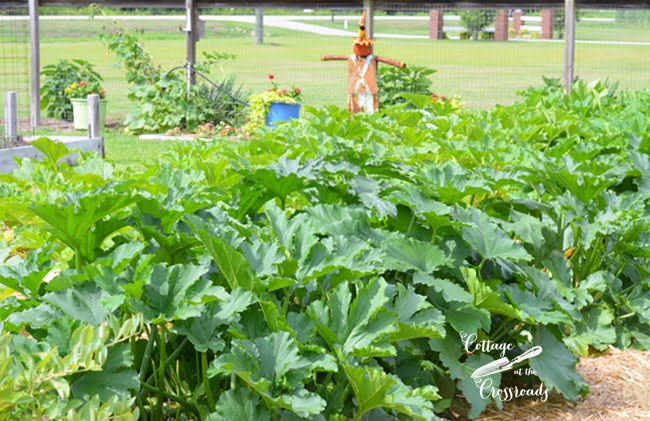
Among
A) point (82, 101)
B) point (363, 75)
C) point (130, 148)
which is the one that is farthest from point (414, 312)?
point (82, 101)

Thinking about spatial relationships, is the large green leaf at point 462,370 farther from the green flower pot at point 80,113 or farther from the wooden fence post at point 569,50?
the green flower pot at point 80,113

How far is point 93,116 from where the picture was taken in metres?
7.67

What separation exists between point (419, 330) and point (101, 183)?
4.77ft

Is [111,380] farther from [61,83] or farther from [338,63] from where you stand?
[338,63]

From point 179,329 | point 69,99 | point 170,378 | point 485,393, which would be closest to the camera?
point 179,329

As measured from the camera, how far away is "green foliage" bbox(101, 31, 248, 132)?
34.1ft

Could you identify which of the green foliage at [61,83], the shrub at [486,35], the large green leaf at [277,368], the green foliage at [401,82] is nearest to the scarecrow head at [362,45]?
the green foliage at [401,82]

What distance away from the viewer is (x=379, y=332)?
1976mm

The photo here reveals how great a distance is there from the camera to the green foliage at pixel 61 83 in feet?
37.7

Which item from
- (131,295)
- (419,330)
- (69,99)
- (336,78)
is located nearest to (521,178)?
(419,330)

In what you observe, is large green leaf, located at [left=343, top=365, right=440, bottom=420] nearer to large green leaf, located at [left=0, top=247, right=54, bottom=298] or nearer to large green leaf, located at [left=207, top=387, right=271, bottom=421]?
large green leaf, located at [left=207, top=387, right=271, bottom=421]

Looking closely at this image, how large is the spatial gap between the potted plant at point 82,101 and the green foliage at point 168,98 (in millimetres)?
433

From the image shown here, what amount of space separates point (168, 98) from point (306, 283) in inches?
335

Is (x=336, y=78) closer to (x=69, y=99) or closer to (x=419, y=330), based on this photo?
(x=69, y=99)
